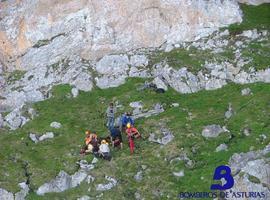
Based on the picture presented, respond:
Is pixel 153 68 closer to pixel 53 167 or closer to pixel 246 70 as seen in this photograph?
pixel 246 70

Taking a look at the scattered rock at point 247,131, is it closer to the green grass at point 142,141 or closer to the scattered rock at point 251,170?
the green grass at point 142,141

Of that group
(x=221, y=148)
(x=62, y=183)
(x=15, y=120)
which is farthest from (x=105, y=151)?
(x=15, y=120)

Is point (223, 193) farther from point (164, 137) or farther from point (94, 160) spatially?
point (94, 160)

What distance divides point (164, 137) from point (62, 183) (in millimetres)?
7154

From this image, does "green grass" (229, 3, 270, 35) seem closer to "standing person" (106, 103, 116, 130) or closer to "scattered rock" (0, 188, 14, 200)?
"standing person" (106, 103, 116, 130)

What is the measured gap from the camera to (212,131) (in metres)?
36.5

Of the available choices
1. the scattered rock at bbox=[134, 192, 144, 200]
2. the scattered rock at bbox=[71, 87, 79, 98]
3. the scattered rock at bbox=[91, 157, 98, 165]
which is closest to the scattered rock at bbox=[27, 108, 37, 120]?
the scattered rock at bbox=[71, 87, 79, 98]

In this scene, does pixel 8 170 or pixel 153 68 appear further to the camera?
pixel 153 68

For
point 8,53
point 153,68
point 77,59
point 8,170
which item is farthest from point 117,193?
point 8,53

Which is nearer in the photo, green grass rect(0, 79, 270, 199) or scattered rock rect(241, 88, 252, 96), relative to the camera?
green grass rect(0, 79, 270, 199)

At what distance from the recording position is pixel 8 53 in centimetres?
5259

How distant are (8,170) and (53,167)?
285cm

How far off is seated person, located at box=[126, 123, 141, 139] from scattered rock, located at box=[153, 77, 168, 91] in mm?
6313

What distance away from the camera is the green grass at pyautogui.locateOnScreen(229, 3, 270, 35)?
47.1m
